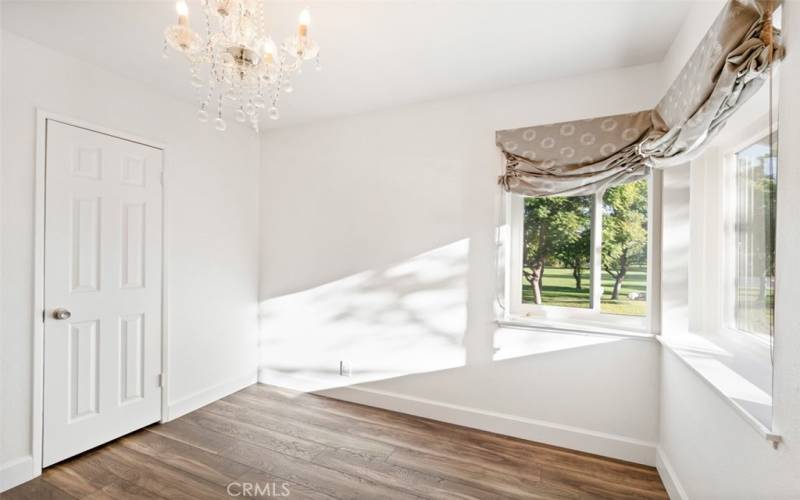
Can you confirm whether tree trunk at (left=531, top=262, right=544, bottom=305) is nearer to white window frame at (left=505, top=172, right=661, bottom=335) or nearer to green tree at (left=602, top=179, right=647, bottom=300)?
white window frame at (left=505, top=172, right=661, bottom=335)

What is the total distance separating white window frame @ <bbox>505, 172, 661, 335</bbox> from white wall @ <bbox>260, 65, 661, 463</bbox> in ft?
0.45

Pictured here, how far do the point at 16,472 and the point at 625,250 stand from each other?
3.78 metres

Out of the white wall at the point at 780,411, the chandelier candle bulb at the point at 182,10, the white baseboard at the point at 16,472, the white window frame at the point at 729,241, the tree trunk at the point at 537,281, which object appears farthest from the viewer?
the tree trunk at the point at 537,281

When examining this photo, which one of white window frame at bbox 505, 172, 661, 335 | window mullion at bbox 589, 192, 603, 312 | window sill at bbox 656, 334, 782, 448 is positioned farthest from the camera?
window mullion at bbox 589, 192, 603, 312

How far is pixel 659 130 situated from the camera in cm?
182

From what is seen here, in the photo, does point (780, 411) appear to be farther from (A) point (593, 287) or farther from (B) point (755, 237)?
(A) point (593, 287)

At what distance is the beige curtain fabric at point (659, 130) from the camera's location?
109 centimetres

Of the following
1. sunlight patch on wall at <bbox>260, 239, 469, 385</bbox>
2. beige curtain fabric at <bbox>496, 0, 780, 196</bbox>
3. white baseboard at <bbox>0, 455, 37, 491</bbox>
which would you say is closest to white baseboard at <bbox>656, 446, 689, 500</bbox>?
sunlight patch on wall at <bbox>260, 239, 469, 385</bbox>

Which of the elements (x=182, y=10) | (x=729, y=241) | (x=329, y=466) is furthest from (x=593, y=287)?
(x=182, y=10)

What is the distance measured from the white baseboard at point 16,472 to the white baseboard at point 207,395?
741 millimetres

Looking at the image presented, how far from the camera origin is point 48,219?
1983mm

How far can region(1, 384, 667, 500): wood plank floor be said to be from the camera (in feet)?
5.99

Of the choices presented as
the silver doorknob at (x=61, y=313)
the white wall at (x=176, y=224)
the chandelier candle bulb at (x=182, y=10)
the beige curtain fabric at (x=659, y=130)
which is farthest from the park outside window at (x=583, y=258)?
the silver doorknob at (x=61, y=313)

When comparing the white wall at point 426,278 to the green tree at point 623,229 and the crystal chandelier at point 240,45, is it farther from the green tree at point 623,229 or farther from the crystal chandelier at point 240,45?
the crystal chandelier at point 240,45
